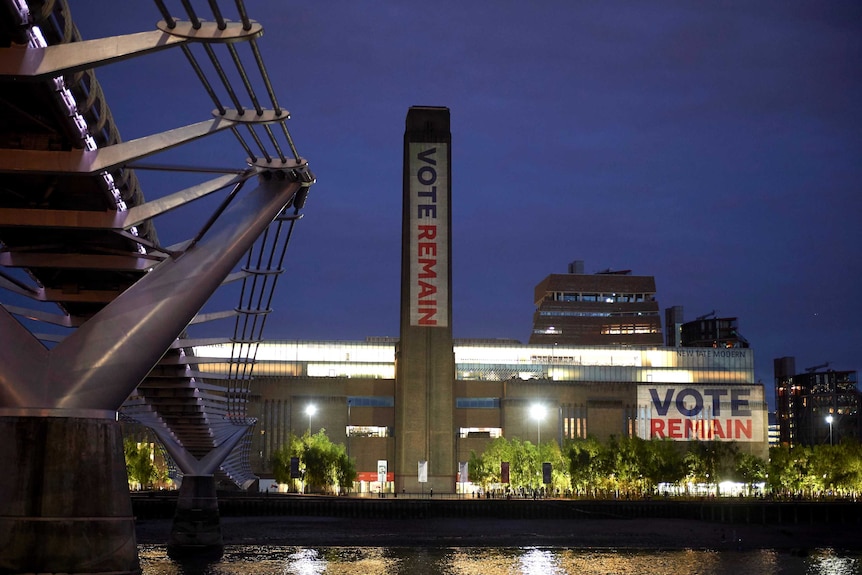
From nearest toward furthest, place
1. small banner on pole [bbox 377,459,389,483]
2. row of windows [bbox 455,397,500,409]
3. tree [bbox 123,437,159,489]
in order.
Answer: tree [bbox 123,437,159,489] < small banner on pole [bbox 377,459,389,483] < row of windows [bbox 455,397,500,409]

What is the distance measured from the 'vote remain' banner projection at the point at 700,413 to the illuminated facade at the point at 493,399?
0.11m

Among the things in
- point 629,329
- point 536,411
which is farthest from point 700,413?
point 629,329

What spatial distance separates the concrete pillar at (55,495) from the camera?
23.9m

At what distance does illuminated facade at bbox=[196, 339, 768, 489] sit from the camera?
425 feet

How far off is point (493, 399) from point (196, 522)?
229ft

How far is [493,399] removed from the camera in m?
134

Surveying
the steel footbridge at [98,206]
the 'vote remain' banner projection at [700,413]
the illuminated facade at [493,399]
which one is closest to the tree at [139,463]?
the illuminated facade at [493,399]

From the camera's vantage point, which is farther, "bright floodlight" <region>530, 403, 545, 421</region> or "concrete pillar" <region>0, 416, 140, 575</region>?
"bright floodlight" <region>530, 403, 545, 421</region>

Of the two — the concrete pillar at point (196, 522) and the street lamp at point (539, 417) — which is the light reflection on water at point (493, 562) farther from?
the street lamp at point (539, 417)

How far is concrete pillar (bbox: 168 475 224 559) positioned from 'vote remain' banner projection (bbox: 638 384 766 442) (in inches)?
2925

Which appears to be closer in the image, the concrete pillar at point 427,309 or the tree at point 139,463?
the tree at point 139,463

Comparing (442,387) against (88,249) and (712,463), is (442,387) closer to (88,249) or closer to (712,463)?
(712,463)

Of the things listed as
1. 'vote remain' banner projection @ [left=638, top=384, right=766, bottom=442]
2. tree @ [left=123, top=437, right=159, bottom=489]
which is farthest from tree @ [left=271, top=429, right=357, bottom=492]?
'vote remain' banner projection @ [left=638, top=384, right=766, bottom=442]

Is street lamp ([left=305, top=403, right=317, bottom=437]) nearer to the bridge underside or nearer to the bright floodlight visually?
the bright floodlight
